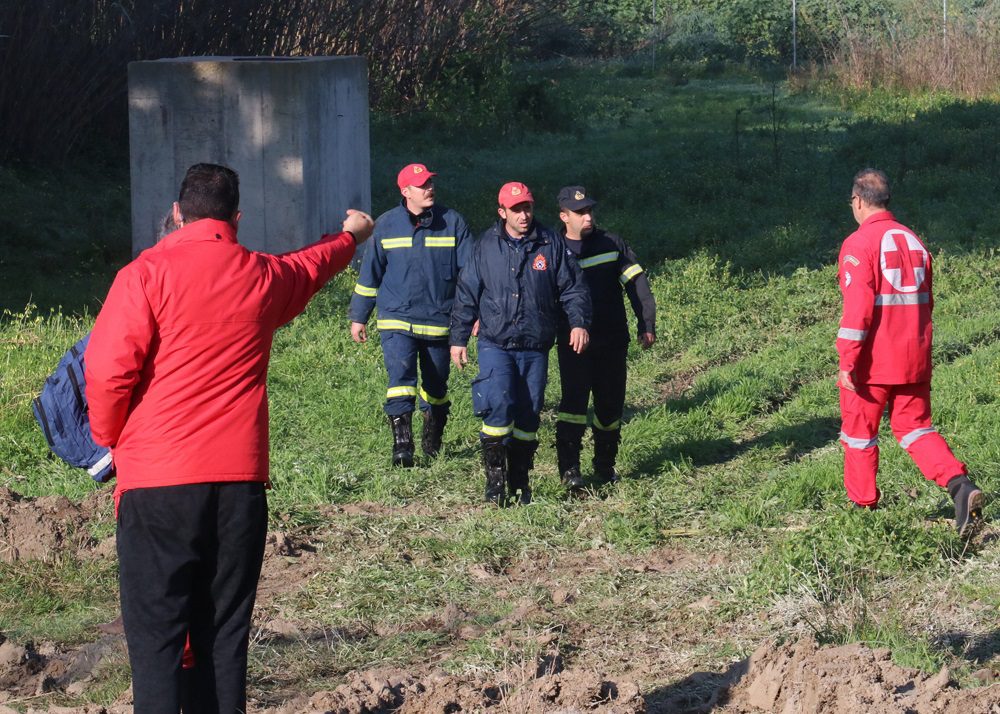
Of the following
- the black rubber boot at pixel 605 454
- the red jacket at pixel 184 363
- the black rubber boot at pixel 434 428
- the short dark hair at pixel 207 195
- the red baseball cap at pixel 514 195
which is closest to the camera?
the red jacket at pixel 184 363

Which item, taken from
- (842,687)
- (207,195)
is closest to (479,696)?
(842,687)

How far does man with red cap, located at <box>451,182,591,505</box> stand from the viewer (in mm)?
6812

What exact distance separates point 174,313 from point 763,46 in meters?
28.2

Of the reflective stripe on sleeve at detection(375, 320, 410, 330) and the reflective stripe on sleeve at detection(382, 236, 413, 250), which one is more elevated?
the reflective stripe on sleeve at detection(382, 236, 413, 250)

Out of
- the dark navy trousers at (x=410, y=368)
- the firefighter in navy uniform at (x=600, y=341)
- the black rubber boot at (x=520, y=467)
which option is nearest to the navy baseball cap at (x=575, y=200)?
the firefighter in navy uniform at (x=600, y=341)

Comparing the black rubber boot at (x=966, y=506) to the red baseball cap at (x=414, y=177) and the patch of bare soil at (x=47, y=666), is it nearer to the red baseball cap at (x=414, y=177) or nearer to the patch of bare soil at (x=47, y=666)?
the red baseball cap at (x=414, y=177)

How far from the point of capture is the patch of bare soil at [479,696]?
4145mm

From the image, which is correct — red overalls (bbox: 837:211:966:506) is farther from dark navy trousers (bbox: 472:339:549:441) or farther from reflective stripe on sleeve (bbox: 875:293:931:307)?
dark navy trousers (bbox: 472:339:549:441)

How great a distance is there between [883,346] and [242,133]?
315 inches

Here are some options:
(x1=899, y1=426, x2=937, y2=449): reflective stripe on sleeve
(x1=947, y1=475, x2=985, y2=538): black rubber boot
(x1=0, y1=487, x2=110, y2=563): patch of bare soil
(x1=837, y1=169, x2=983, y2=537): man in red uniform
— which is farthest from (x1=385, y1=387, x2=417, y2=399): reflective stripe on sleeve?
(x1=947, y1=475, x2=985, y2=538): black rubber boot

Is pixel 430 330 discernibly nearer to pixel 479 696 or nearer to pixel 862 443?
pixel 862 443

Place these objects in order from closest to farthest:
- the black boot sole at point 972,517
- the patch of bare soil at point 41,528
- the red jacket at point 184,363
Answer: the red jacket at point 184,363 → the black boot sole at point 972,517 → the patch of bare soil at point 41,528

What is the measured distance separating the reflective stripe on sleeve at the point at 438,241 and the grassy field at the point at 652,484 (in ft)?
4.24

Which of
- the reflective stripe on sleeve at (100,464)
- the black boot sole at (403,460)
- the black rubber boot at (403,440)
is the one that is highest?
the reflective stripe on sleeve at (100,464)
